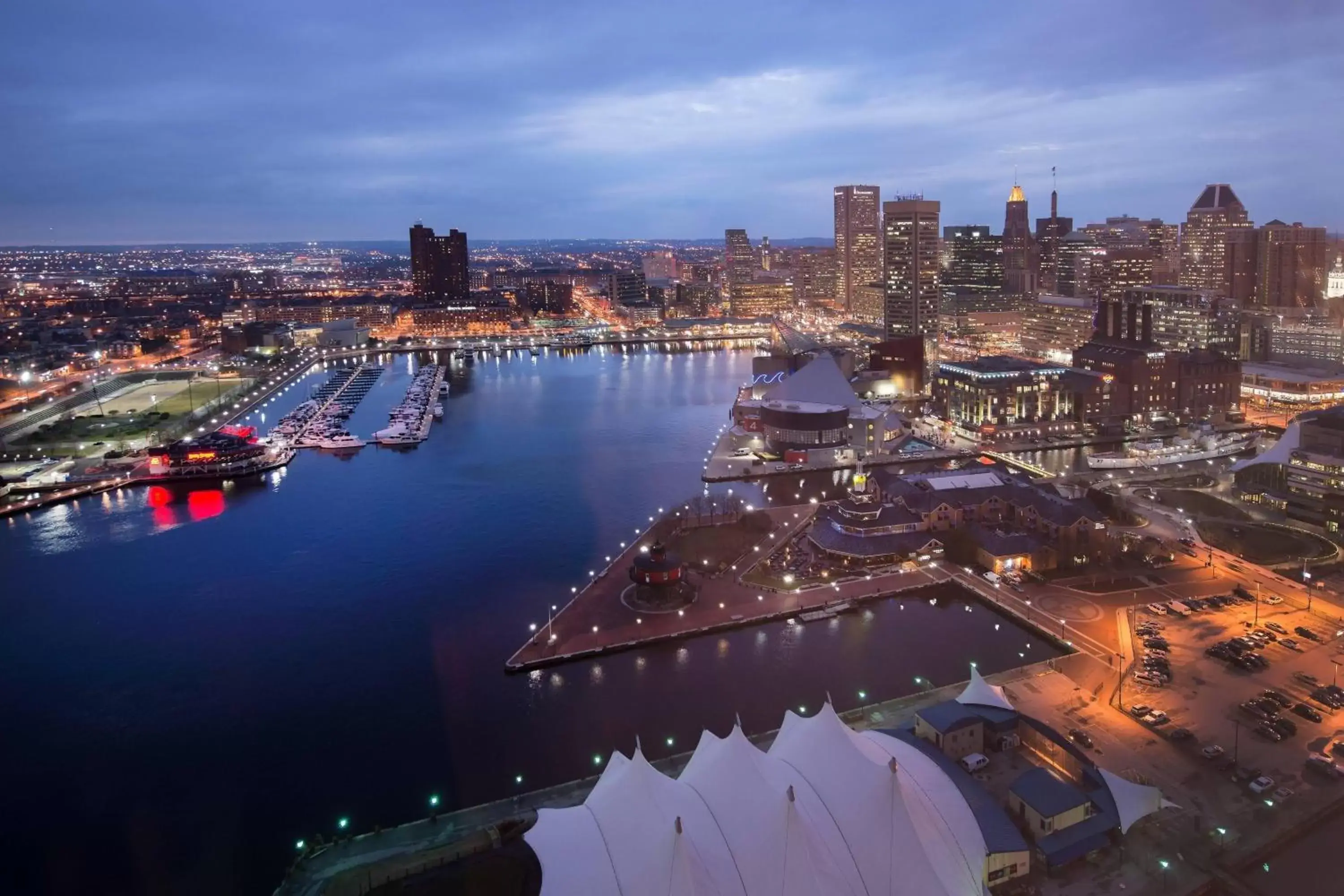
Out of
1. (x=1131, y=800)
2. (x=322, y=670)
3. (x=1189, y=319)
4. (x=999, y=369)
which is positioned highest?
(x=1189, y=319)

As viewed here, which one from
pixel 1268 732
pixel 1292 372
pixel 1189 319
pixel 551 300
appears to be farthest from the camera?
pixel 551 300

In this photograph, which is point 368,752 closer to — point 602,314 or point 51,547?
point 51,547

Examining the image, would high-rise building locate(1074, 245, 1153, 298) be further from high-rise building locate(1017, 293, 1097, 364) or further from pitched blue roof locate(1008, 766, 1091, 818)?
pitched blue roof locate(1008, 766, 1091, 818)

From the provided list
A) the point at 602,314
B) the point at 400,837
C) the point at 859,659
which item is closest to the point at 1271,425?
the point at 859,659

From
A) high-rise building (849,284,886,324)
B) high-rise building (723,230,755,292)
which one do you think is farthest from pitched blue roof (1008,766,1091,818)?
high-rise building (723,230,755,292)

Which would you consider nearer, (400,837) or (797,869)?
(797,869)

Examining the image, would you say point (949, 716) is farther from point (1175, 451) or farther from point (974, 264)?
point (974, 264)

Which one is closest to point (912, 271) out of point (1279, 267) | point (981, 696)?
point (1279, 267)

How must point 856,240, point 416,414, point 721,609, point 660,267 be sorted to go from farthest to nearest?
point 660,267, point 856,240, point 416,414, point 721,609
